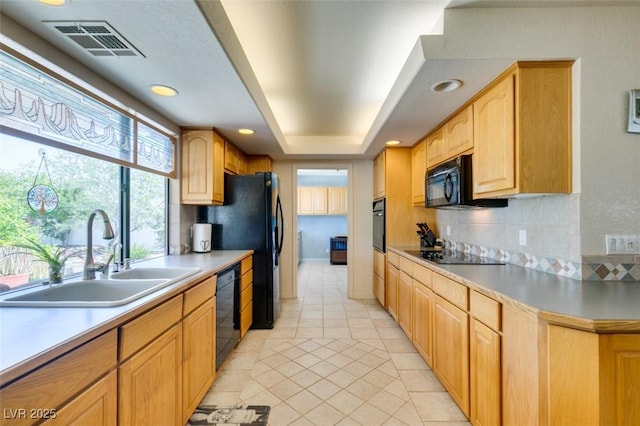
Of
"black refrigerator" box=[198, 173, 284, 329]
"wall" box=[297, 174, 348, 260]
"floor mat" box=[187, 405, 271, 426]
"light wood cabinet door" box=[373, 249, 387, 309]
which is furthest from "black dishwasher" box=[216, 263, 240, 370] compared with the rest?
"wall" box=[297, 174, 348, 260]

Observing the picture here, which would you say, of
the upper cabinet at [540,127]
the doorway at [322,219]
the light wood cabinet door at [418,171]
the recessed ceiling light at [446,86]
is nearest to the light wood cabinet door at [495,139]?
A: the upper cabinet at [540,127]

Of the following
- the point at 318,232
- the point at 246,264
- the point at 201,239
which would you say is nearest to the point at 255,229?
the point at 246,264

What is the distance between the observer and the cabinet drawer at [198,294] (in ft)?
5.30

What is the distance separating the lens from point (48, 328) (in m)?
0.91

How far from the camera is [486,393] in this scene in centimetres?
144

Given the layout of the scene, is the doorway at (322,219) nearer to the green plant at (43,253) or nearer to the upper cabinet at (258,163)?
the upper cabinet at (258,163)

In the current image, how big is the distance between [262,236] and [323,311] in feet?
4.50

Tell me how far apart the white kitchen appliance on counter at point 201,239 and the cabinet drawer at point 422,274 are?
2.07 m

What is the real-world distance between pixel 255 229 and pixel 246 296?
715mm

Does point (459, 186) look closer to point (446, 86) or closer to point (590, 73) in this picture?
point (446, 86)

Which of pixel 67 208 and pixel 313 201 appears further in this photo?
pixel 313 201

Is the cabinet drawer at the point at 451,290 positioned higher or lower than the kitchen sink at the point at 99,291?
lower

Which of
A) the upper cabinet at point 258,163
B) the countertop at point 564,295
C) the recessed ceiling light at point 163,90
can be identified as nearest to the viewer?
the countertop at point 564,295

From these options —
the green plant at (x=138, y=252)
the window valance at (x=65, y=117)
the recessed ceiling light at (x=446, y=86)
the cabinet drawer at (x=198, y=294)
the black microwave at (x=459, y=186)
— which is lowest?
the cabinet drawer at (x=198, y=294)
